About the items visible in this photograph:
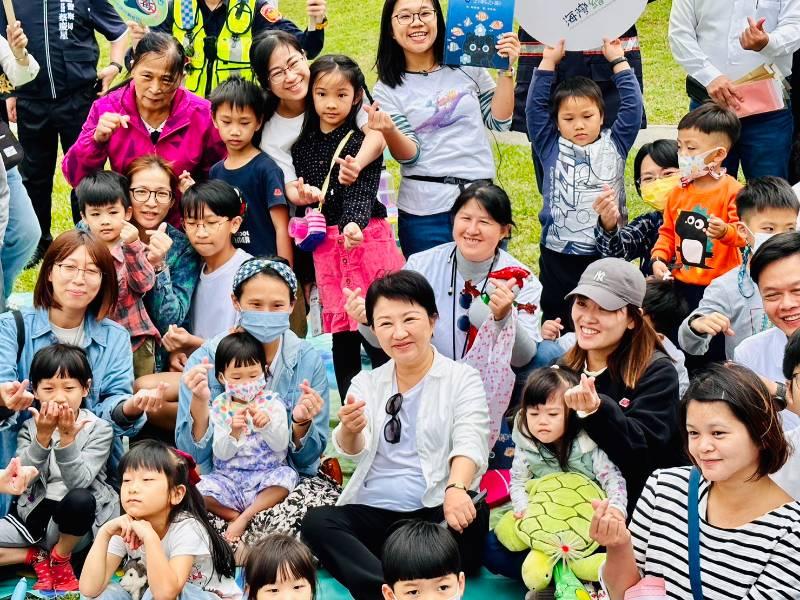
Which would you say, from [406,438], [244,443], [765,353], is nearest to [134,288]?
[244,443]

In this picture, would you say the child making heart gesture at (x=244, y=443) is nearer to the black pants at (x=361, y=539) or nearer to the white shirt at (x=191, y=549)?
the black pants at (x=361, y=539)

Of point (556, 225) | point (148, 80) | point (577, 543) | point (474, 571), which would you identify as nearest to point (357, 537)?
point (474, 571)

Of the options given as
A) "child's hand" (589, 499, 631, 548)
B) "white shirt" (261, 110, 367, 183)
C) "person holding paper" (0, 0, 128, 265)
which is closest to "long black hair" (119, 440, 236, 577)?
"child's hand" (589, 499, 631, 548)

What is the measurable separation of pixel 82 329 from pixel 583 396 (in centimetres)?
209

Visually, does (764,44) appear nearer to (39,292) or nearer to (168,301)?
(168,301)

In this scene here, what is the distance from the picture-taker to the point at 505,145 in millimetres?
10305

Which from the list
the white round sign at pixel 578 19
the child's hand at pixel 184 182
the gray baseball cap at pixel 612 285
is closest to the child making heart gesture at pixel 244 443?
the child's hand at pixel 184 182

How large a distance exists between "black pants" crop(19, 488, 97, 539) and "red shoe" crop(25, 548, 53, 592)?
63mm

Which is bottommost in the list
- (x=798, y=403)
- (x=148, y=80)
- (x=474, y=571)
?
(x=474, y=571)

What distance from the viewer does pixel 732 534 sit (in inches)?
131

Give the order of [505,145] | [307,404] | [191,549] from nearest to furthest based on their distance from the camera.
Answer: [191,549] → [307,404] → [505,145]

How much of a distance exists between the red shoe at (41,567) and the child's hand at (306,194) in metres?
1.88

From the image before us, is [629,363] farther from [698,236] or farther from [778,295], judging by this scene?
[698,236]

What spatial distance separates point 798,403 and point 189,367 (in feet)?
7.61
